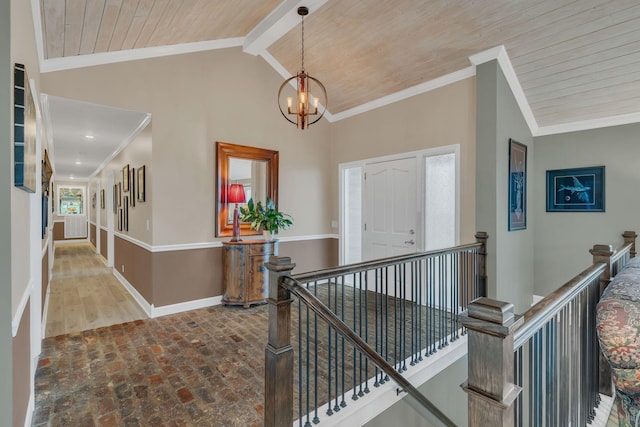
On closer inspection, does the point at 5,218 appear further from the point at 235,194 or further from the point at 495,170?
the point at 495,170

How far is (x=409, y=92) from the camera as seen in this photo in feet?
14.5

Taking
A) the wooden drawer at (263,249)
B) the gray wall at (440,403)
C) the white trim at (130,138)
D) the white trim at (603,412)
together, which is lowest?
the gray wall at (440,403)

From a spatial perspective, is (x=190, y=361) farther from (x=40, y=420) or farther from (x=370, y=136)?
(x=370, y=136)

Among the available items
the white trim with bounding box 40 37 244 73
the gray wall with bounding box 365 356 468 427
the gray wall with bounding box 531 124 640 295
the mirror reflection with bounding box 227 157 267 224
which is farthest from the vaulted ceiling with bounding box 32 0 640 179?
the gray wall with bounding box 365 356 468 427

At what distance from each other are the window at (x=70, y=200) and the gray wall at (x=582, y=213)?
14933mm

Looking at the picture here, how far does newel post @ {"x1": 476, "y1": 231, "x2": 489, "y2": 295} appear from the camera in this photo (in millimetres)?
3535

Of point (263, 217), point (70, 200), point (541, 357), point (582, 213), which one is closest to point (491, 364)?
point (541, 357)

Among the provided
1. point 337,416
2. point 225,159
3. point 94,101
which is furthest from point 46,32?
point 337,416

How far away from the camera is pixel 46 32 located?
2.68 m

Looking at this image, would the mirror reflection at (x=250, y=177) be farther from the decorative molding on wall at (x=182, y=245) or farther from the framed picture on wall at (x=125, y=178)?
the framed picture on wall at (x=125, y=178)

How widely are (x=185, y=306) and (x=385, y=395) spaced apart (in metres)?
2.77

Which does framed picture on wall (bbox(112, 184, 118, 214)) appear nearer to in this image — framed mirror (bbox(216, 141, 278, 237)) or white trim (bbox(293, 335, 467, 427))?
framed mirror (bbox(216, 141, 278, 237))

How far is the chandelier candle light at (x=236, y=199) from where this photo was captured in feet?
14.1

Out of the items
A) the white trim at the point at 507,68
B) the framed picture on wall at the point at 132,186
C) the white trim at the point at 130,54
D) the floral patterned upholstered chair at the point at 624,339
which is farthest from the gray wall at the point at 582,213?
the framed picture on wall at the point at 132,186
